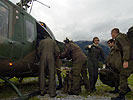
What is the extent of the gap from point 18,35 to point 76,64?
6.99 ft

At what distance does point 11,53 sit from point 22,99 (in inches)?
47.5

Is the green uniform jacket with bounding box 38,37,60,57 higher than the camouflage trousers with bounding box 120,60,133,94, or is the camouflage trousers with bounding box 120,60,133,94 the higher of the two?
the green uniform jacket with bounding box 38,37,60,57

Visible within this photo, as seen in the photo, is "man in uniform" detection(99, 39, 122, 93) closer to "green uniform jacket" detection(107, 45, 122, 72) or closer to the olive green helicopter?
"green uniform jacket" detection(107, 45, 122, 72)

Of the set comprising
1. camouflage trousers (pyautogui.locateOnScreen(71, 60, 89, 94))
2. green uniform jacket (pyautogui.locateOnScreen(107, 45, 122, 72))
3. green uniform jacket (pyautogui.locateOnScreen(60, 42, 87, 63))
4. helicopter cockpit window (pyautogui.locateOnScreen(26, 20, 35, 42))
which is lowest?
camouflage trousers (pyautogui.locateOnScreen(71, 60, 89, 94))

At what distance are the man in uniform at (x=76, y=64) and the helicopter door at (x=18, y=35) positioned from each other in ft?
5.24

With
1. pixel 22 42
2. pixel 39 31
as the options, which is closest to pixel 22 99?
pixel 22 42

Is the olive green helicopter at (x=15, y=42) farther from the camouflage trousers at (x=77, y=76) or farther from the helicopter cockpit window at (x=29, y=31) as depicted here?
the camouflage trousers at (x=77, y=76)

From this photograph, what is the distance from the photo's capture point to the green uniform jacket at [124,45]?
11.2 feet

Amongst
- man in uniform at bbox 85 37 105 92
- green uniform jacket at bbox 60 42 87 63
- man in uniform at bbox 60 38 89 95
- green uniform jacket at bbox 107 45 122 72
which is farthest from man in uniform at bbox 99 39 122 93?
green uniform jacket at bbox 60 42 87 63

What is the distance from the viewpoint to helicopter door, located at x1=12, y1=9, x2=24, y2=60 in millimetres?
3462

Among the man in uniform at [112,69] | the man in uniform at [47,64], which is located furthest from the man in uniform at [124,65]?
the man in uniform at [47,64]

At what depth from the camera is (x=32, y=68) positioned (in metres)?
4.38

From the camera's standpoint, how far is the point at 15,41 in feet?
11.4

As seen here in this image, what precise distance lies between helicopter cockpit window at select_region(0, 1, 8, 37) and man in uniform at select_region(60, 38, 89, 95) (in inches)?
84.7
